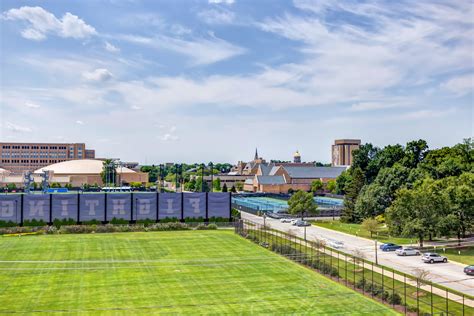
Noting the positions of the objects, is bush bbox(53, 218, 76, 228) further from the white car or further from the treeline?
the white car

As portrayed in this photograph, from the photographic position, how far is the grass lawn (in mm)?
55594

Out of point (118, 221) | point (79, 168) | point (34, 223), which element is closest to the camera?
point (34, 223)

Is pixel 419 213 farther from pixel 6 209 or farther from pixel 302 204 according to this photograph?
pixel 6 209

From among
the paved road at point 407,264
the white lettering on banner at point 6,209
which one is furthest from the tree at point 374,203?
the white lettering on banner at point 6,209

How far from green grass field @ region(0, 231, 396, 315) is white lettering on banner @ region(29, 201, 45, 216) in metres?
13.8

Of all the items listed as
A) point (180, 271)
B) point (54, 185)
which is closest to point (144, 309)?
point (180, 271)

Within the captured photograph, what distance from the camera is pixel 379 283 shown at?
3322 cm

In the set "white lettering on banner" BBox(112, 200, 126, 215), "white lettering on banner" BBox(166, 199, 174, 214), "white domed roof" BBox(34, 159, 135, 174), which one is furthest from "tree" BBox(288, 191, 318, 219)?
"white domed roof" BBox(34, 159, 135, 174)

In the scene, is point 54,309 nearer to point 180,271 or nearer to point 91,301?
point 91,301

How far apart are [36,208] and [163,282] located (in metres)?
38.1

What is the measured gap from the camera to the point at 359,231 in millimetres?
64188

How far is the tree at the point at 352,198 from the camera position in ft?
247

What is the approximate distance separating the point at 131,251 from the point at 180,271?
445 inches

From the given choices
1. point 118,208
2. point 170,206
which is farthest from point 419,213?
point 118,208
